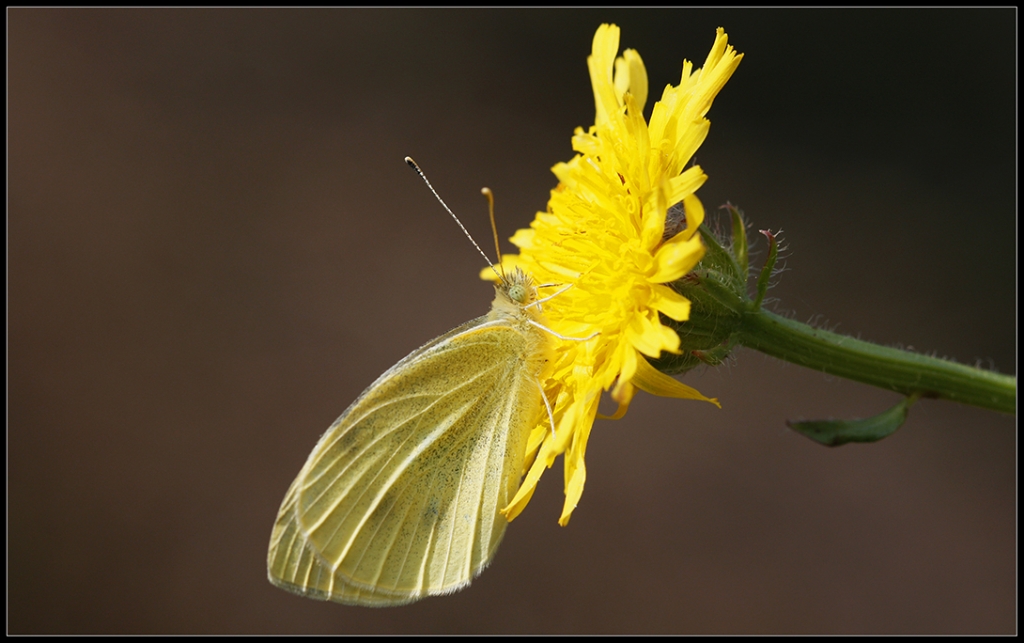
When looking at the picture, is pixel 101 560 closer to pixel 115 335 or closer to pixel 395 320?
pixel 115 335

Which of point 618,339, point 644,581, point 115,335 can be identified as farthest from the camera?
point 115,335

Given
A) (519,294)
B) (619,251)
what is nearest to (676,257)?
(619,251)

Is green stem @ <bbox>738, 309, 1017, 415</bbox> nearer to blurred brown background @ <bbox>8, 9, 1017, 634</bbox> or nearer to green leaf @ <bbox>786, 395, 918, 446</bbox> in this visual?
green leaf @ <bbox>786, 395, 918, 446</bbox>

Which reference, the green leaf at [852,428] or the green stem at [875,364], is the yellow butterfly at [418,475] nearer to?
the green stem at [875,364]

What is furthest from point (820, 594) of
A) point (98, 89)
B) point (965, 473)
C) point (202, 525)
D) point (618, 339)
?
point (98, 89)

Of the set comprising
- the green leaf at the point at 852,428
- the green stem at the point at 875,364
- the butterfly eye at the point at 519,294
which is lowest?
the green leaf at the point at 852,428

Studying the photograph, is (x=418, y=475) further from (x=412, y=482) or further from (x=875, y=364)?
(x=875, y=364)

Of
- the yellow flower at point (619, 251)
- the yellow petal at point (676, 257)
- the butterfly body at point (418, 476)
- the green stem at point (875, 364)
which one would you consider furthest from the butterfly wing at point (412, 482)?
the green stem at point (875, 364)
